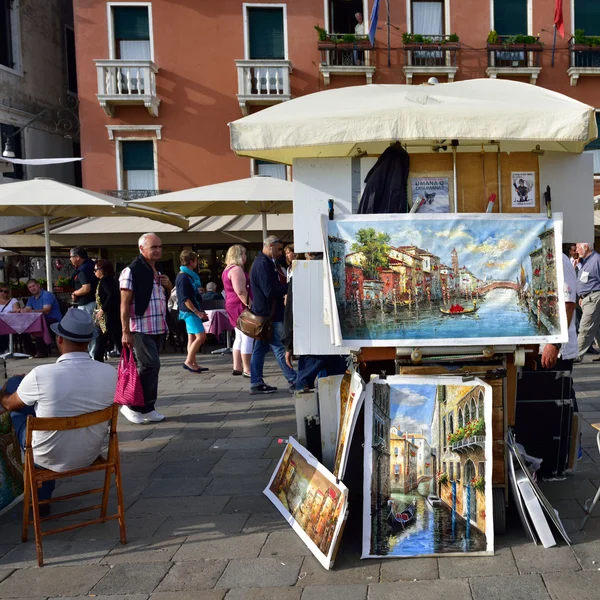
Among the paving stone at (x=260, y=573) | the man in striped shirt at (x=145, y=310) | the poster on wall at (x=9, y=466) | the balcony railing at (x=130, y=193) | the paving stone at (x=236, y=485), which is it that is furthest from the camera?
the balcony railing at (x=130, y=193)

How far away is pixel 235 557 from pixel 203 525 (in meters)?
0.51

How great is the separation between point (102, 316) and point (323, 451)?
4805mm

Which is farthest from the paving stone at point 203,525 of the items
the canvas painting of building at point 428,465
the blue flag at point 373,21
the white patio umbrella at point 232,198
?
the blue flag at point 373,21

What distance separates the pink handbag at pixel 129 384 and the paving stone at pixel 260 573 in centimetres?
306

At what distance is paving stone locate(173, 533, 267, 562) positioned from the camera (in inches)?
143

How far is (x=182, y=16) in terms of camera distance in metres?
17.8

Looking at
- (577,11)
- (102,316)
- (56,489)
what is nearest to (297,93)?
(577,11)

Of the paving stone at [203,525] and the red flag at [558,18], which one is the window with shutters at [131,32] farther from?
the paving stone at [203,525]

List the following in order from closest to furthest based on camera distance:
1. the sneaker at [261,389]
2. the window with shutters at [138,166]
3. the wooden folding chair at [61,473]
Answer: the wooden folding chair at [61,473], the sneaker at [261,389], the window with shutters at [138,166]

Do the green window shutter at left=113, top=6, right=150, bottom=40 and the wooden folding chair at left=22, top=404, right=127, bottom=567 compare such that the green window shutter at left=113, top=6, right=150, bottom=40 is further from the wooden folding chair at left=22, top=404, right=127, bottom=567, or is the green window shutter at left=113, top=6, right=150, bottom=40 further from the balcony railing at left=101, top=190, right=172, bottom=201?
the wooden folding chair at left=22, top=404, right=127, bottom=567

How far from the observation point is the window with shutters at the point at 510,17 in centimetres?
1809

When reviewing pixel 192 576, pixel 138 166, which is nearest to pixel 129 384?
pixel 192 576

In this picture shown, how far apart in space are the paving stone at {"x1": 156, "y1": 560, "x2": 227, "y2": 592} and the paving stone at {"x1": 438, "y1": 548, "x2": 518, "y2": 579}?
1096 mm

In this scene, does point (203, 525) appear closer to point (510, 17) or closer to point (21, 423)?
point (21, 423)
